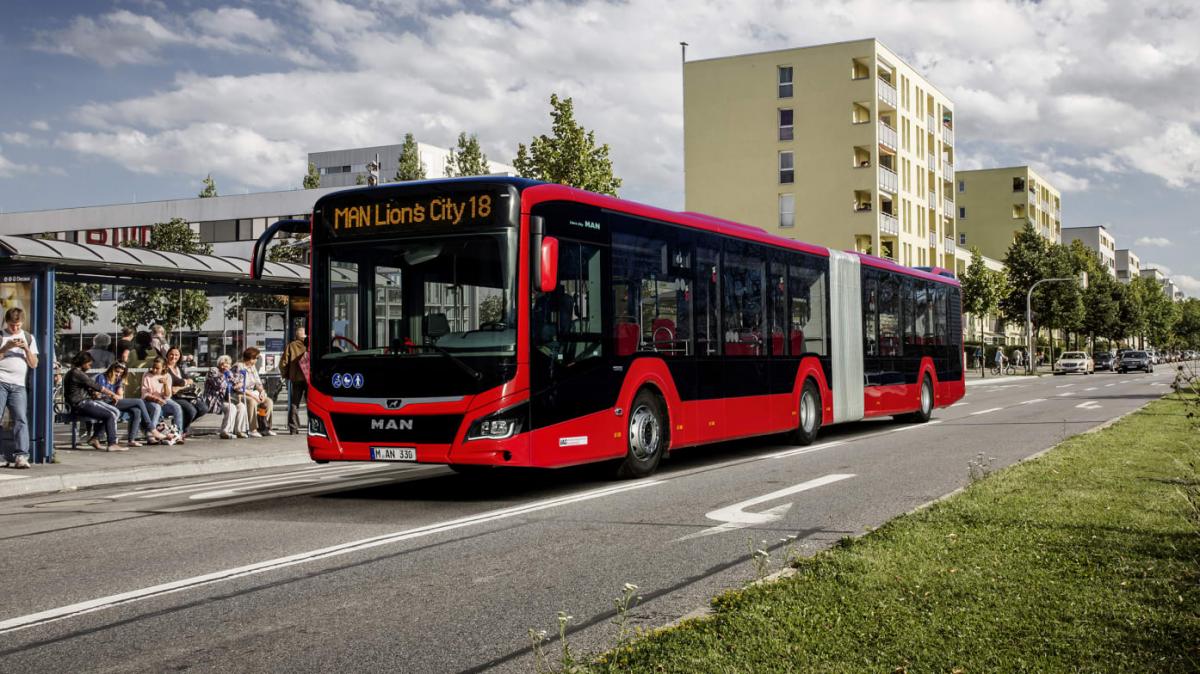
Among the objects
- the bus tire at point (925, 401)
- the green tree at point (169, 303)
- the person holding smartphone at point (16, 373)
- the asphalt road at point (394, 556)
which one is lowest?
the asphalt road at point (394, 556)

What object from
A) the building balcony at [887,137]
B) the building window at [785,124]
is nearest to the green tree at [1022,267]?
the building balcony at [887,137]

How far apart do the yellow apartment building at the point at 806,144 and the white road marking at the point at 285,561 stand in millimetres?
55512

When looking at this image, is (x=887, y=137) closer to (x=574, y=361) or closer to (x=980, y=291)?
(x=980, y=291)

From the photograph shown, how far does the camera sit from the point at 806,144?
2564 inches

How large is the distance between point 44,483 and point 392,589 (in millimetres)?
7737

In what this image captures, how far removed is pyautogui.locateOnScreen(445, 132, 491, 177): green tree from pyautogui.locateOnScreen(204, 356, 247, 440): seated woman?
131ft

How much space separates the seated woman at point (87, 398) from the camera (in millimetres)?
14883

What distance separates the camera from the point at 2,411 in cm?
1273

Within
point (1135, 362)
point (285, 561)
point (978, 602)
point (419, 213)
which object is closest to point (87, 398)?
Result: point (419, 213)

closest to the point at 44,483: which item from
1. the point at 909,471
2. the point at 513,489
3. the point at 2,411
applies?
the point at 2,411

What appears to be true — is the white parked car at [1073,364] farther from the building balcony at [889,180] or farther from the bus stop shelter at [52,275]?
the bus stop shelter at [52,275]

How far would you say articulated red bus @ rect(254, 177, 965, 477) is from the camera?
966 centimetres

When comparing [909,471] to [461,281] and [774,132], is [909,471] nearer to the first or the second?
[461,281]

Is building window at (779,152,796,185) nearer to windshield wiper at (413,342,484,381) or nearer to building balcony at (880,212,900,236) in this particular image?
building balcony at (880,212,900,236)
